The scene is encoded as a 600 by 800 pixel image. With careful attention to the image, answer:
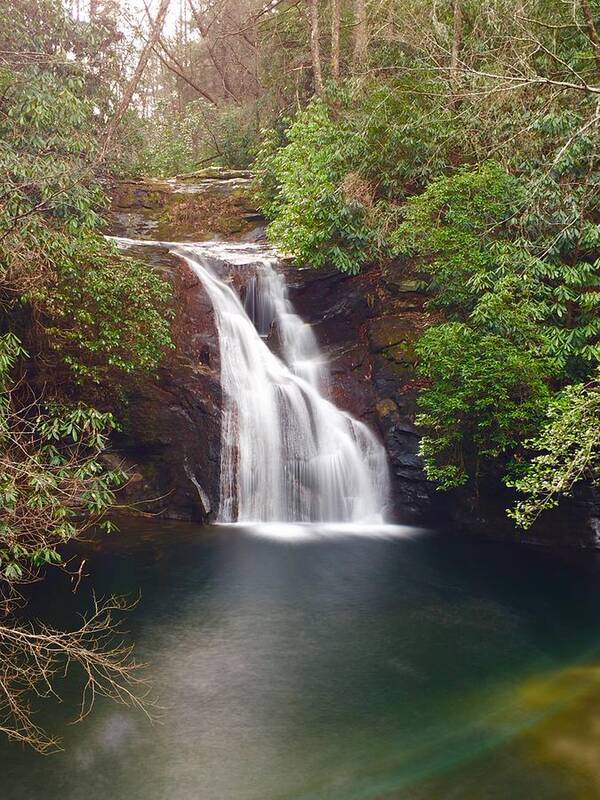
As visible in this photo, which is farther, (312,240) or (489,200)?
(312,240)

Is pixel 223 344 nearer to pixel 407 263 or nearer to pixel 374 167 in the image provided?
pixel 407 263

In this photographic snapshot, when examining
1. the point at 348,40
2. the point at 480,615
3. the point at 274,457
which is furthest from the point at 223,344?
the point at 348,40

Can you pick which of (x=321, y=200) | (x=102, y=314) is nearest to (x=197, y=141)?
(x=321, y=200)

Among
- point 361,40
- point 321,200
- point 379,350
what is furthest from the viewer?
point 361,40

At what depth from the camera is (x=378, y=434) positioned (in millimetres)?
13734

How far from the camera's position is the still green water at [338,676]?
5555 mm

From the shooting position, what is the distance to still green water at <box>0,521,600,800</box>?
5.55 m

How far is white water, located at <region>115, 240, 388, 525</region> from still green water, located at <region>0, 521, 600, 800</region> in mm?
1183

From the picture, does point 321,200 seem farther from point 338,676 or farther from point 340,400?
point 338,676

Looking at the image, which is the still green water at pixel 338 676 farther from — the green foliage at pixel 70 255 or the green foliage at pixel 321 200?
the green foliage at pixel 321 200

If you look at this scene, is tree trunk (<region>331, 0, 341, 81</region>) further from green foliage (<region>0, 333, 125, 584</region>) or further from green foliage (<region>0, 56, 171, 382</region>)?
green foliage (<region>0, 333, 125, 584</region>)

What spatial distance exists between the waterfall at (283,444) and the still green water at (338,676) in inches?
46.5

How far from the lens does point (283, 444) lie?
43.8 feet

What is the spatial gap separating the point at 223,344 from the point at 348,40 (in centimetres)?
1270
